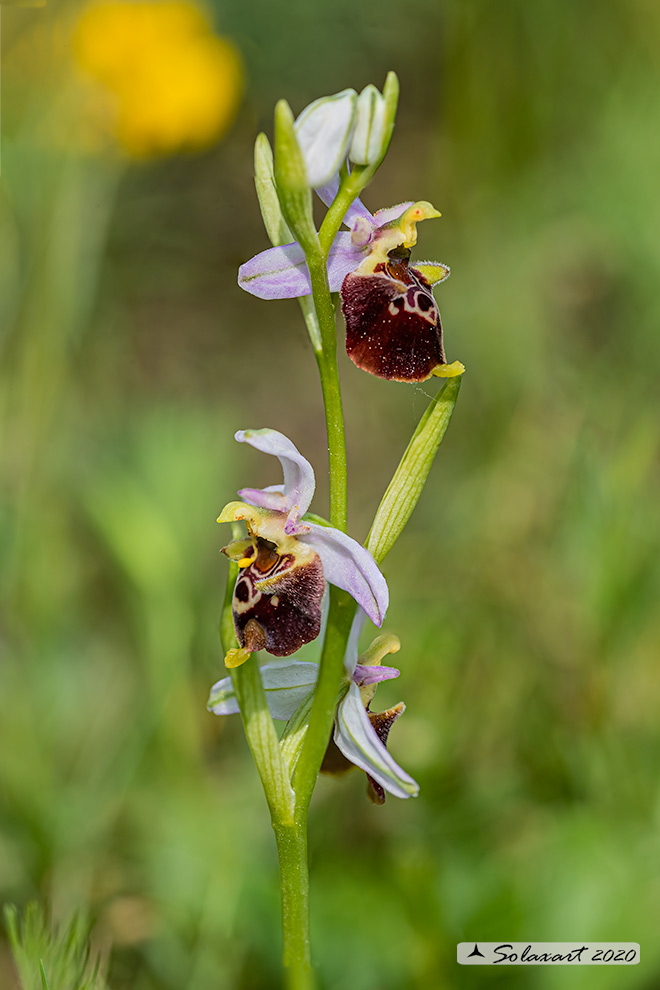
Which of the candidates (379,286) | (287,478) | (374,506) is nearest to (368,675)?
(287,478)

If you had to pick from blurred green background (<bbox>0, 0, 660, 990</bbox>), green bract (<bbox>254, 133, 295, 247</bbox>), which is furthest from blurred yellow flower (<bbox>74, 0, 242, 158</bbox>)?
green bract (<bbox>254, 133, 295, 247</bbox>)

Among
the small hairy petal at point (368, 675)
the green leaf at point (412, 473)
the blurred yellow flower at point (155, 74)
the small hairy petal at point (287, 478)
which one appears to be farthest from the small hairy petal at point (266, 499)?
the blurred yellow flower at point (155, 74)

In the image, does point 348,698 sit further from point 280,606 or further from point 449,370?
point 449,370

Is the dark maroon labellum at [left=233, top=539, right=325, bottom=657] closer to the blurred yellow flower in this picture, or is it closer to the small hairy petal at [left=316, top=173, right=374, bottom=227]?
the small hairy petal at [left=316, top=173, right=374, bottom=227]

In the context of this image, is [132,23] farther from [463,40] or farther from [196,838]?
[196,838]

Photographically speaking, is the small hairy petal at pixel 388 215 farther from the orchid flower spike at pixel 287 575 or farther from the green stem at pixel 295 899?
the green stem at pixel 295 899

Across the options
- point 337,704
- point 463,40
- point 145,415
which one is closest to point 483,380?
point 145,415
